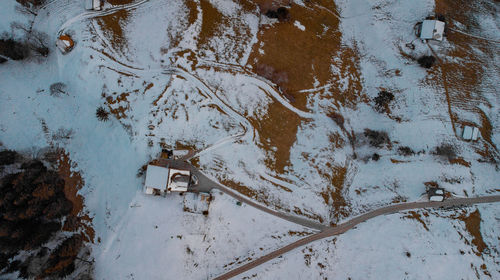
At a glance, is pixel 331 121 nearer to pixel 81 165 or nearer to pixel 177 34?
pixel 177 34

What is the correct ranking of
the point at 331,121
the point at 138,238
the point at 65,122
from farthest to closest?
the point at 331,121, the point at 65,122, the point at 138,238

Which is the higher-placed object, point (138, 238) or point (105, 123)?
point (105, 123)

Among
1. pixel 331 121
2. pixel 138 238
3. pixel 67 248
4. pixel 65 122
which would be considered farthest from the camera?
pixel 331 121

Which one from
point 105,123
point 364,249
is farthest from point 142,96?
point 364,249

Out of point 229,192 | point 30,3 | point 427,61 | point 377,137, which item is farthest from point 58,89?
point 427,61

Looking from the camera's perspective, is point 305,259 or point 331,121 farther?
point 331,121

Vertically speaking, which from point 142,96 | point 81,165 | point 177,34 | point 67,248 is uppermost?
point 177,34
